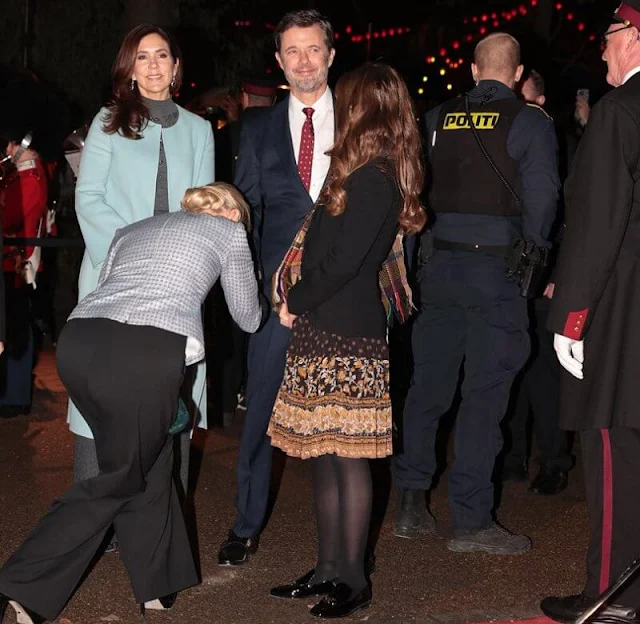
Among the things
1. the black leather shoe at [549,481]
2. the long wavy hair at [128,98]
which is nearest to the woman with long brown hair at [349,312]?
the long wavy hair at [128,98]

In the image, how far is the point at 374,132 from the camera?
415 centimetres

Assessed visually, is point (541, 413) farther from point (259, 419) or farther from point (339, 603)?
point (339, 603)

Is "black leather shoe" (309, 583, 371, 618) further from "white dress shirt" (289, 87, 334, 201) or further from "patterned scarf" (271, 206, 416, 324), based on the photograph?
"white dress shirt" (289, 87, 334, 201)

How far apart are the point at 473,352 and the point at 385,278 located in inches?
41.8

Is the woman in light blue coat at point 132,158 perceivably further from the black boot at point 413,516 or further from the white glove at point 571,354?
the white glove at point 571,354

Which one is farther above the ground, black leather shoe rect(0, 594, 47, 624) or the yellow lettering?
the yellow lettering

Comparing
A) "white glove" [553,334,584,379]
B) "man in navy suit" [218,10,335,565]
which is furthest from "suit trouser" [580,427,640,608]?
"man in navy suit" [218,10,335,565]

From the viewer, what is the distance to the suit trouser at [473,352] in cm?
528

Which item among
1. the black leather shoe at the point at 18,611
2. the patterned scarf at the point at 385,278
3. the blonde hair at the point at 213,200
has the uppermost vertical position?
the blonde hair at the point at 213,200

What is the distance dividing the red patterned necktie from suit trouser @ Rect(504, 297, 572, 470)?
6.51 ft

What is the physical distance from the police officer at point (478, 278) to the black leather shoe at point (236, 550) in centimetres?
80

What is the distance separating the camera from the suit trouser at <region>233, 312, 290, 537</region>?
4863 millimetres

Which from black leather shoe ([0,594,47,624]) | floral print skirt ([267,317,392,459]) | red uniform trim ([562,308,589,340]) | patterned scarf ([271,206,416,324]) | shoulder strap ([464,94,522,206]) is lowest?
black leather shoe ([0,594,47,624])

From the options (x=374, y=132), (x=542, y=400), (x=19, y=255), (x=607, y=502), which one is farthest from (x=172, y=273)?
(x=19, y=255)
